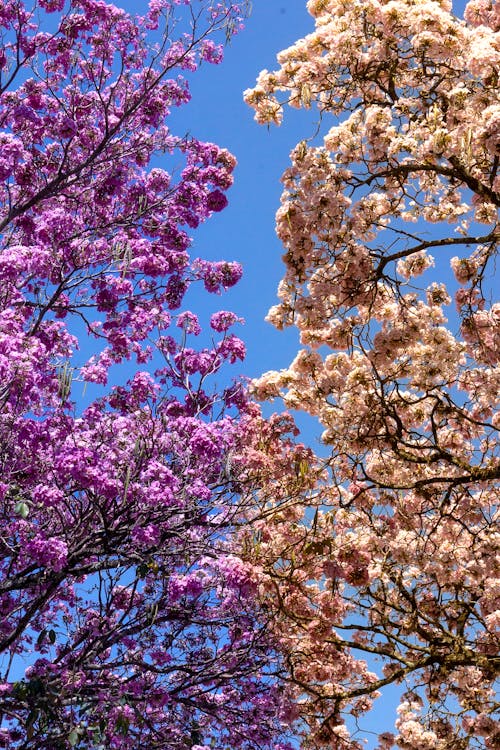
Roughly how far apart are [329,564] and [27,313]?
5.56 meters

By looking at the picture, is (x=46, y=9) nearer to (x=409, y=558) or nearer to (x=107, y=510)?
(x=107, y=510)

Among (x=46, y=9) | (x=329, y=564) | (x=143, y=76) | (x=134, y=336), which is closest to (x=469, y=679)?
(x=329, y=564)

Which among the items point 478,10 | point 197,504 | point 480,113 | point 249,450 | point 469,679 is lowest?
point 469,679

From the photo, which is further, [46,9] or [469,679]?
[46,9]

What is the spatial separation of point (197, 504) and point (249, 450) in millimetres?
1477

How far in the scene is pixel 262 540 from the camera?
10.5 meters

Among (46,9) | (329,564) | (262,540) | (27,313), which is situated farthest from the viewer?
(46,9)

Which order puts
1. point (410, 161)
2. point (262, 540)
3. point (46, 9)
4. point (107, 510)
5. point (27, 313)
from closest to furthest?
point (410, 161) < point (107, 510) < point (262, 540) < point (27, 313) < point (46, 9)

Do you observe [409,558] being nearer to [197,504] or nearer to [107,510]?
[197,504]

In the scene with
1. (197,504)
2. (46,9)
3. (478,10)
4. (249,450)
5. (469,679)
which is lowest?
(469,679)

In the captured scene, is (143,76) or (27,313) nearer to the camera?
(27,313)

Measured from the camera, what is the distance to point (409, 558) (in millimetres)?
10531

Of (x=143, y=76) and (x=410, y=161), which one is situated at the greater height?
(x=143, y=76)

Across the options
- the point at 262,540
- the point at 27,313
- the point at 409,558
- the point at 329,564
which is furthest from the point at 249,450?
the point at 27,313
